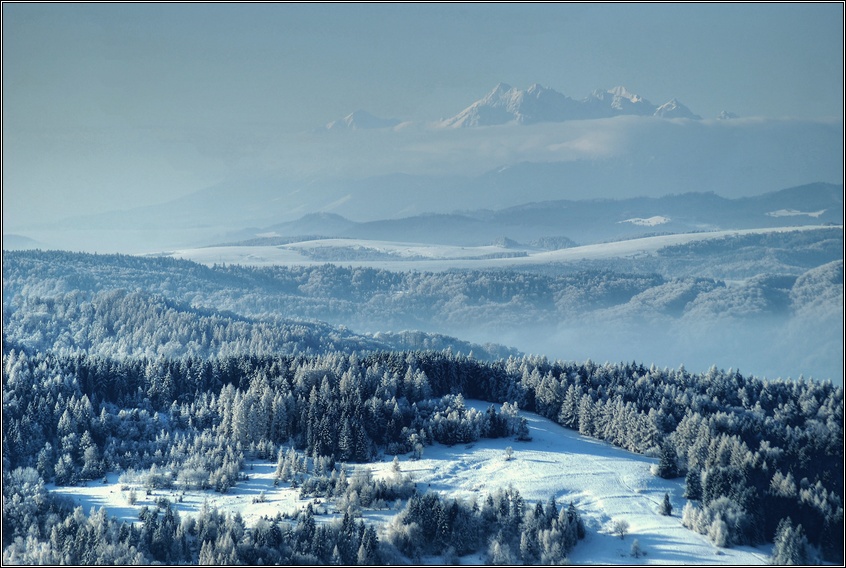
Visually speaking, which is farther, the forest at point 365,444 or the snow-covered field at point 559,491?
the snow-covered field at point 559,491

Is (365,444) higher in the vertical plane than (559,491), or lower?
higher

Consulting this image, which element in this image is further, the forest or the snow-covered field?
the snow-covered field

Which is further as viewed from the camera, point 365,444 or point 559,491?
point 365,444

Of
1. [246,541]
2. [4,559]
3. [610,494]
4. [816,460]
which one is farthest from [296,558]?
[816,460]

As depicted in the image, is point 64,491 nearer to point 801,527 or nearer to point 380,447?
point 380,447
